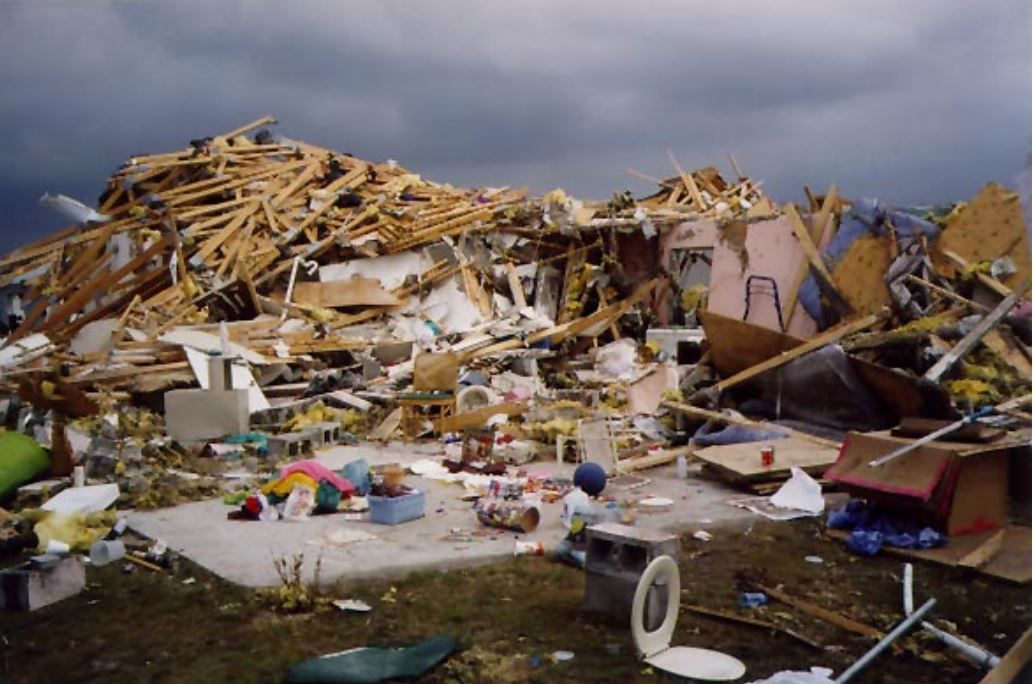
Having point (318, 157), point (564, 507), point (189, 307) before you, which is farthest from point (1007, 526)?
point (318, 157)

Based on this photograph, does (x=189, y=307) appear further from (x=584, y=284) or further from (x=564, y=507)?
(x=564, y=507)

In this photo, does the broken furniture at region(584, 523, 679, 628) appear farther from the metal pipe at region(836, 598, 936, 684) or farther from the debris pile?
the debris pile

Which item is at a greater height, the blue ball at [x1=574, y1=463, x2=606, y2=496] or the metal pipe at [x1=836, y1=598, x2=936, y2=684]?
the blue ball at [x1=574, y1=463, x2=606, y2=496]

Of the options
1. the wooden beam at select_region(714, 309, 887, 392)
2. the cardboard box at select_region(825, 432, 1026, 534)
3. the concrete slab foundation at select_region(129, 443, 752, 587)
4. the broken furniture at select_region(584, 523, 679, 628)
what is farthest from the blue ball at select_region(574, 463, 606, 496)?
the wooden beam at select_region(714, 309, 887, 392)

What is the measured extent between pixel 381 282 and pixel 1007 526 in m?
12.5

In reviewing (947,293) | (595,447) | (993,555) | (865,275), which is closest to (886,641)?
(993,555)

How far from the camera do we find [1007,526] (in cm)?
688

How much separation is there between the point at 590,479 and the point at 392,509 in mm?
1699

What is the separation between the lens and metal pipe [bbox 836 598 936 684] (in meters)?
4.35

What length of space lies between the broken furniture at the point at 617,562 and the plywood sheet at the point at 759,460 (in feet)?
10.7

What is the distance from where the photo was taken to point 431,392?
11789mm

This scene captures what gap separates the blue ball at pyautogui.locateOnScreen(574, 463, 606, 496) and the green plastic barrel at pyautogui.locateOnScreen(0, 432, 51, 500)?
4878 mm

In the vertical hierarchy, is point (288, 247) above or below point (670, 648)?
above

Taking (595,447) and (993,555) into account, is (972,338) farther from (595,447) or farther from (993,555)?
(993,555)
